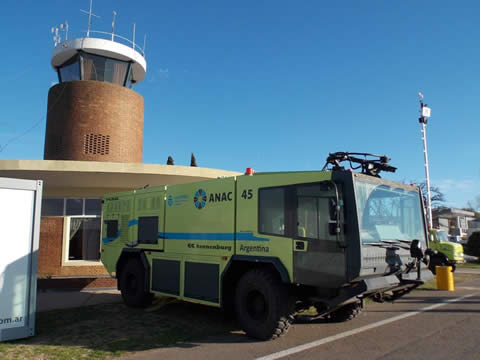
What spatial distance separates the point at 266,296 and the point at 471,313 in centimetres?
572

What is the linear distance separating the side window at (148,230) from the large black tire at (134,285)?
66 centimetres

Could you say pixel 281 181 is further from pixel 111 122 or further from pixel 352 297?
pixel 111 122

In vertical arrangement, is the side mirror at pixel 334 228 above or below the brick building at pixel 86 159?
below

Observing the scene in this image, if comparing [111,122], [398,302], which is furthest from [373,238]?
[111,122]

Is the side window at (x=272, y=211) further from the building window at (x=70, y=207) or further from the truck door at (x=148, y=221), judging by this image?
the building window at (x=70, y=207)

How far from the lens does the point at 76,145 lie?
698 inches

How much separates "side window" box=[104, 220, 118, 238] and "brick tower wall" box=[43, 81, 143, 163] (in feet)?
24.9

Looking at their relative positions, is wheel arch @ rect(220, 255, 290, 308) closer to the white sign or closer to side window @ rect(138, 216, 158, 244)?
side window @ rect(138, 216, 158, 244)

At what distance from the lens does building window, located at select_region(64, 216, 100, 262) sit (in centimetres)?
1333

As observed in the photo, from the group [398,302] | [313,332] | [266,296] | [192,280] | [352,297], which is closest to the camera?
[352,297]

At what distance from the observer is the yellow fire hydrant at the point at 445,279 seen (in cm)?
1343

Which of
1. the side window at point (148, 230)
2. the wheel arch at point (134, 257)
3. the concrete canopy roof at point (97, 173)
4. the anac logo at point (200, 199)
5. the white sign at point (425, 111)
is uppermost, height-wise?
the white sign at point (425, 111)

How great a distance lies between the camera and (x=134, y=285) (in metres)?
9.70

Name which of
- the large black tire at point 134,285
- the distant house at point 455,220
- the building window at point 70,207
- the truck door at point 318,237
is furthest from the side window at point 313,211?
the distant house at point 455,220
